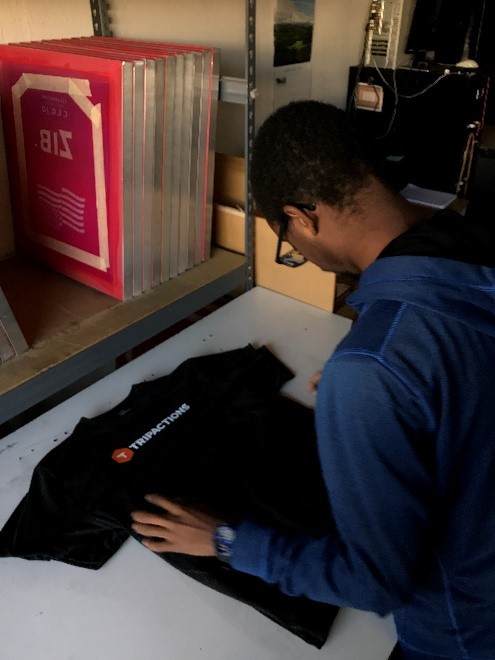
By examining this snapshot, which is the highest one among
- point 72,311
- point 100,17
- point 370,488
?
point 100,17

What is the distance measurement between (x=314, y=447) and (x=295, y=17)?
127 cm

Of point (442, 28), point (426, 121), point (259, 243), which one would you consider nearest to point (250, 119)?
point (259, 243)

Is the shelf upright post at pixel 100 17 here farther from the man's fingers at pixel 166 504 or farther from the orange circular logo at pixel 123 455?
the man's fingers at pixel 166 504

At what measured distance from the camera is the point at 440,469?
58 cm

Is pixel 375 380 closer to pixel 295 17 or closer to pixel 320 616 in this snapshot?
pixel 320 616

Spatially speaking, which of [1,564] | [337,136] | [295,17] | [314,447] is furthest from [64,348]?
[295,17]

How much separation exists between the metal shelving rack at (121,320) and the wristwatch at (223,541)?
0.43 meters

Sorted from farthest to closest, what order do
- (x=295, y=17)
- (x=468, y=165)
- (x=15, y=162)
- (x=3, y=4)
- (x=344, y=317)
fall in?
(x=468, y=165) < (x=295, y=17) < (x=3, y=4) < (x=344, y=317) < (x=15, y=162)

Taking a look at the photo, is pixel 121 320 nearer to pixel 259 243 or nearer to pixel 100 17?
pixel 259 243

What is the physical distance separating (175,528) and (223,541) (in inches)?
2.8

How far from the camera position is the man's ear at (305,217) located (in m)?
0.71

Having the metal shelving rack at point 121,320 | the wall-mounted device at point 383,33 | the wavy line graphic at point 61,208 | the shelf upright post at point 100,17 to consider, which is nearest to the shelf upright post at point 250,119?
the metal shelving rack at point 121,320

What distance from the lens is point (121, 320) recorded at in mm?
1107

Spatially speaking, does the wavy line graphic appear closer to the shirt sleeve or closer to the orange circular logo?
the orange circular logo
